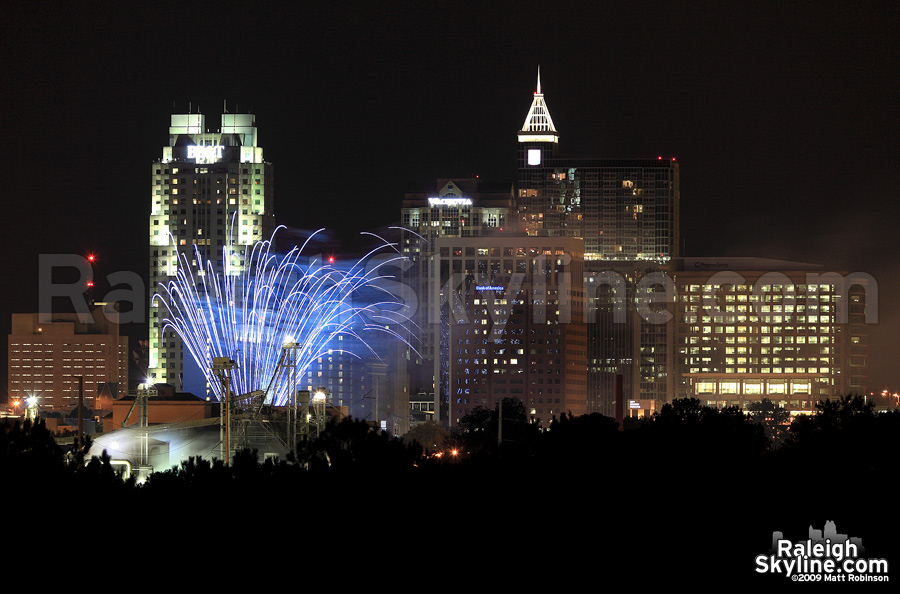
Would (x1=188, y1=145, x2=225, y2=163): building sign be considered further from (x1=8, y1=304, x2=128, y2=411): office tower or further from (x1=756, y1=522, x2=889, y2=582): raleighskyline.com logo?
(x1=756, y1=522, x2=889, y2=582): raleighskyline.com logo

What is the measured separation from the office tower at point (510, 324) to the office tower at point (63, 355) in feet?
129

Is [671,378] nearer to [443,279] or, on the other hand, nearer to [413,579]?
[443,279]

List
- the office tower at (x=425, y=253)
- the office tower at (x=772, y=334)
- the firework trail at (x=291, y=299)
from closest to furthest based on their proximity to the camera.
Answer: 1. the firework trail at (x=291, y=299)
2. the office tower at (x=425, y=253)
3. the office tower at (x=772, y=334)

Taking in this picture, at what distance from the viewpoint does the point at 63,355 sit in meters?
188

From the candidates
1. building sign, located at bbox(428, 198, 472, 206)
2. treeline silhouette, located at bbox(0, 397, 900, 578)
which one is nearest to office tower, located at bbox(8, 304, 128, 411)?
building sign, located at bbox(428, 198, 472, 206)

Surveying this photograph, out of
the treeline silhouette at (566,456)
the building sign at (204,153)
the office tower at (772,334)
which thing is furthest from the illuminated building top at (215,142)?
the treeline silhouette at (566,456)

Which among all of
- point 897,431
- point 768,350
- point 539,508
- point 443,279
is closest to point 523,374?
point 443,279

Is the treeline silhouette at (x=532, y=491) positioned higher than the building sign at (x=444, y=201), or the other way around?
the building sign at (x=444, y=201)

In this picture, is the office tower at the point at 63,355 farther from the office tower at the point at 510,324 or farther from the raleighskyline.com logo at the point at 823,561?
the raleighskyline.com logo at the point at 823,561

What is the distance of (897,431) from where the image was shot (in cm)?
6894

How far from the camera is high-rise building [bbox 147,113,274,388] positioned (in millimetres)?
172875

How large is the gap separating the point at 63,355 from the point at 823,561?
514 ft

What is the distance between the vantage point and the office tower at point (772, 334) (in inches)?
7594

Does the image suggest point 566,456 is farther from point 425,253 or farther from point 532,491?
point 425,253
